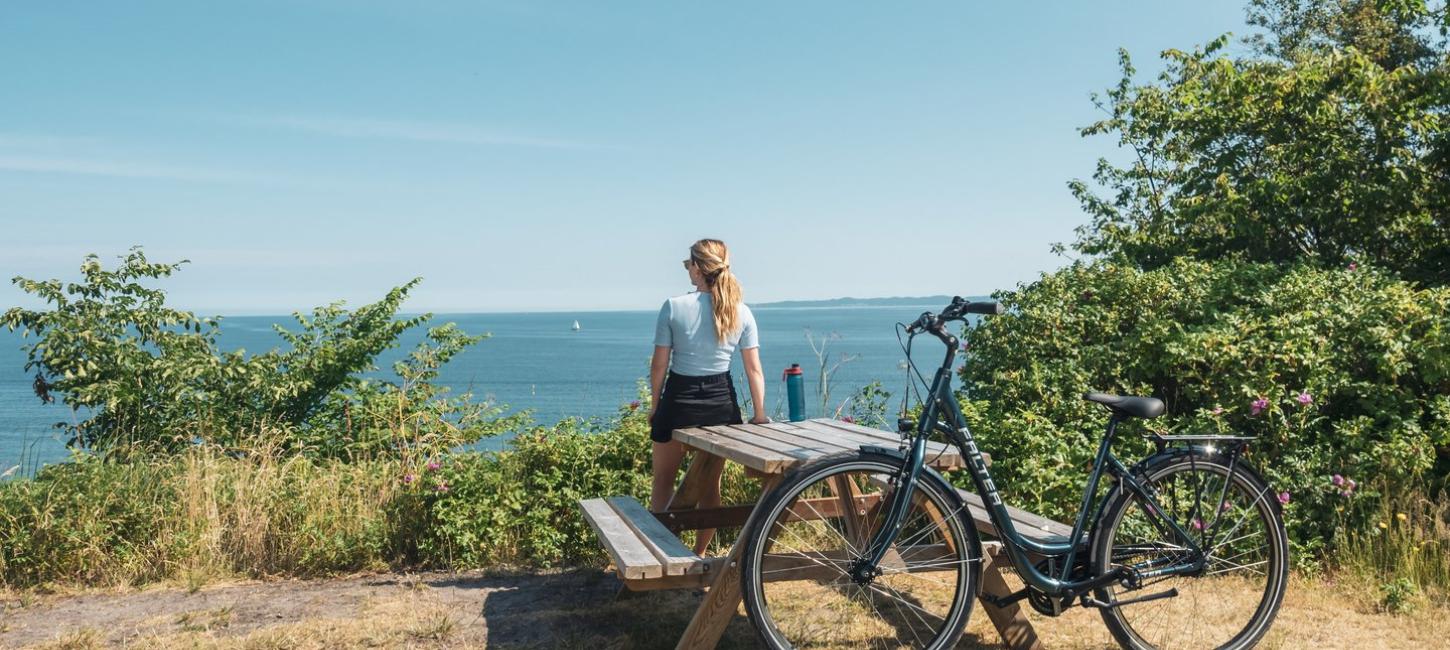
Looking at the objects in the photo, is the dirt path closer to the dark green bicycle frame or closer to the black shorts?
the dark green bicycle frame

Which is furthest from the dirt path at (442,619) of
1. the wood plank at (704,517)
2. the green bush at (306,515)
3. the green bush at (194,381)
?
the green bush at (194,381)

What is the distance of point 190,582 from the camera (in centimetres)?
618

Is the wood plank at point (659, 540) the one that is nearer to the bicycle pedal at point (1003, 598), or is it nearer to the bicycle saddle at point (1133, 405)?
the bicycle pedal at point (1003, 598)

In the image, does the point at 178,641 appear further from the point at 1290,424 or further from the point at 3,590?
the point at 1290,424

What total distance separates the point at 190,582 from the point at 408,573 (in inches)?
45.7

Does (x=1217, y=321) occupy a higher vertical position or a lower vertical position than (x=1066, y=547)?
higher

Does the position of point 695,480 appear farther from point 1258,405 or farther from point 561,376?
point 561,376

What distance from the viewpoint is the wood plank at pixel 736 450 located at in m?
4.30

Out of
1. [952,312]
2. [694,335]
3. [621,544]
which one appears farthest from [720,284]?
[952,312]

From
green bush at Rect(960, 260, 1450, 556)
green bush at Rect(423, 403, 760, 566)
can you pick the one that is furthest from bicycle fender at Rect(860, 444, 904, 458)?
green bush at Rect(423, 403, 760, 566)

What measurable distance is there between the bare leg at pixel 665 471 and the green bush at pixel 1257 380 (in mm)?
1969

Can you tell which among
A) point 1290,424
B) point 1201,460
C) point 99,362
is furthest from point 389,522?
point 1290,424

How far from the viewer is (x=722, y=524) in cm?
575

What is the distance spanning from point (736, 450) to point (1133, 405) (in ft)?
5.12
